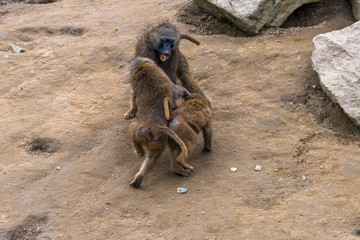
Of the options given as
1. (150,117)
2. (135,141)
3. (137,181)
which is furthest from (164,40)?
(137,181)

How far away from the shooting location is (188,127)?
5109 mm

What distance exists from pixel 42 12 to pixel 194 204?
700 centimetres

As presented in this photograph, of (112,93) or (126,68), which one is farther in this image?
(126,68)

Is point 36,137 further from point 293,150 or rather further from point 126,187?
point 293,150

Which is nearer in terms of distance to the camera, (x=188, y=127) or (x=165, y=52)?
(x=188, y=127)

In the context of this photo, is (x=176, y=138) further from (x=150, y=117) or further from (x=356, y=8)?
(x=356, y=8)

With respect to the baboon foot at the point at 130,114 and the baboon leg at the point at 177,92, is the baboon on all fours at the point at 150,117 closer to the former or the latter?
the baboon leg at the point at 177,92

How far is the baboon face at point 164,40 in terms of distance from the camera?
5988 millimetres

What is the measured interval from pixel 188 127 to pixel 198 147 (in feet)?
2.25

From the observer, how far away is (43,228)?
4.58 meters

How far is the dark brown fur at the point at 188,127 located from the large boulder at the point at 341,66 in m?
1.55

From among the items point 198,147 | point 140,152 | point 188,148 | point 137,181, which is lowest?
point 198,147

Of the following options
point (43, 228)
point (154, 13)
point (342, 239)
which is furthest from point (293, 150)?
point (154, 13)

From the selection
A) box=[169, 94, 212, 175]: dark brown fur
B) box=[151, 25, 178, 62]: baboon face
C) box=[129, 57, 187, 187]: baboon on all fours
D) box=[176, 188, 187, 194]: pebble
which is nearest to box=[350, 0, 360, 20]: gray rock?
box=[151, 25, 178, 62]: baboon face
